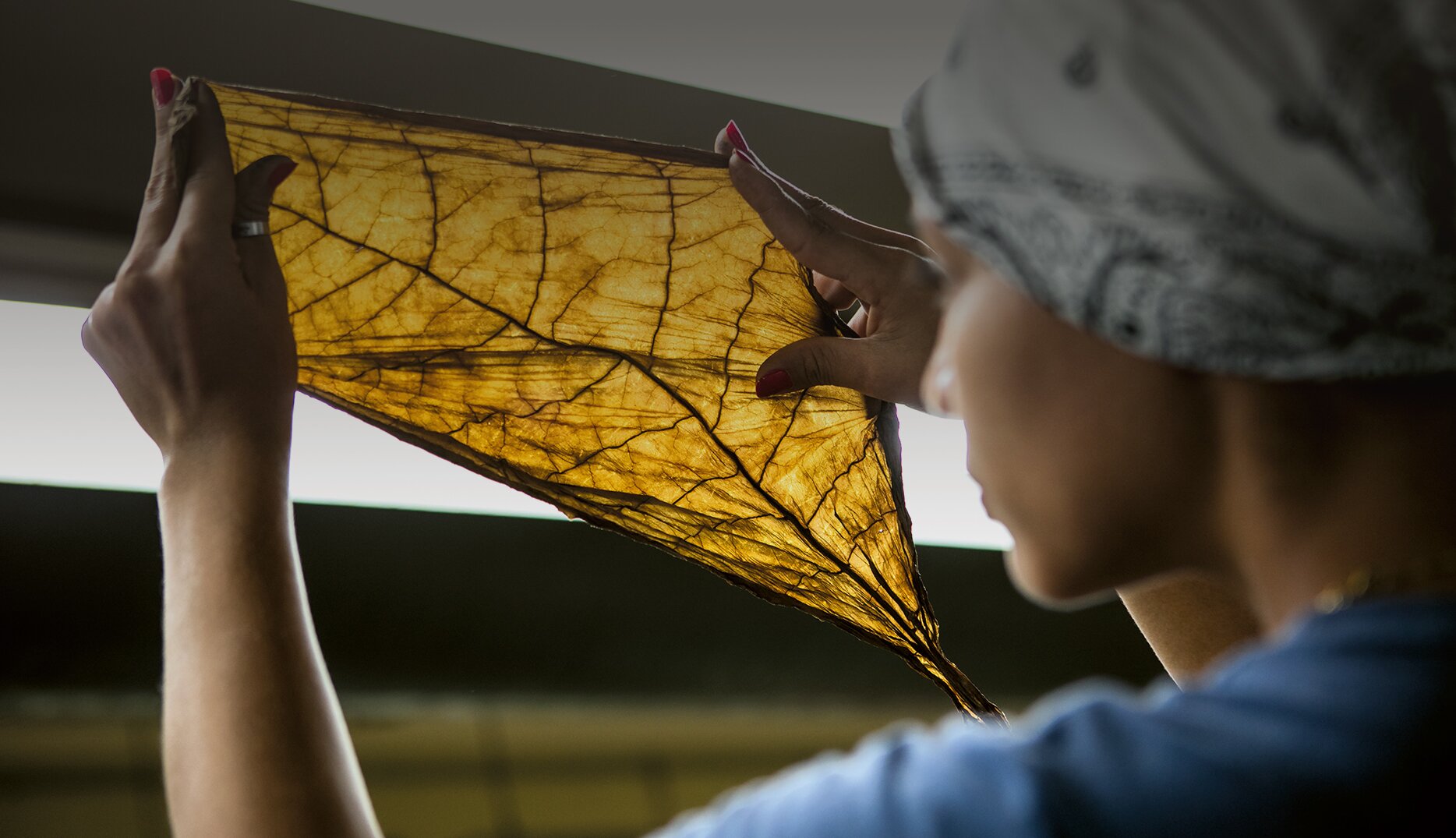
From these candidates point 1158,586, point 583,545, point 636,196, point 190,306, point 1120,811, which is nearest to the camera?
point 1120,811

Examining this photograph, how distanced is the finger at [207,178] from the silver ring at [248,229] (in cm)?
1

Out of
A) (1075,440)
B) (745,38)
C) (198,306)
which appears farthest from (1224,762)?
(745,38)

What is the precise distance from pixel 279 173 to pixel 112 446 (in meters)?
0.44

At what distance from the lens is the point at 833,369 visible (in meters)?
0.69

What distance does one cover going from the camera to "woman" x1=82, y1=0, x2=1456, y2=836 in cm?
32

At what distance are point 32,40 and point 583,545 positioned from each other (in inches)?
25.3

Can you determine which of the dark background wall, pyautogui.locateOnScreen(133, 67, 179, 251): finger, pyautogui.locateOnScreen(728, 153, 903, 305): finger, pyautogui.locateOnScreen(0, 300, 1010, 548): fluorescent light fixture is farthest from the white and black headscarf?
the dark background wall

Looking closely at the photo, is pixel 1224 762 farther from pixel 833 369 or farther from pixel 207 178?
pixel 207 178

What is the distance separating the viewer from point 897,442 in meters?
0.75

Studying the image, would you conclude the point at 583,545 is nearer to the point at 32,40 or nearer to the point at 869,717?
the point at 869,717

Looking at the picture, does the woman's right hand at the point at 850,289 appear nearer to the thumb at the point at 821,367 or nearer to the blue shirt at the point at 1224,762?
the thumb at the point at 821,367

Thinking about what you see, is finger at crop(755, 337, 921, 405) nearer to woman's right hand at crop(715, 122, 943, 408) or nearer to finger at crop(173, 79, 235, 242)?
woman's right hand at crop(715, 122, 943, 408)

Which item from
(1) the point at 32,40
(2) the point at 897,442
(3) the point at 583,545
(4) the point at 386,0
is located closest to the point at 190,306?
(1) the point at 32,40

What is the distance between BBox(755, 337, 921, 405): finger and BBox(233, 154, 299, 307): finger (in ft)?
1.00
